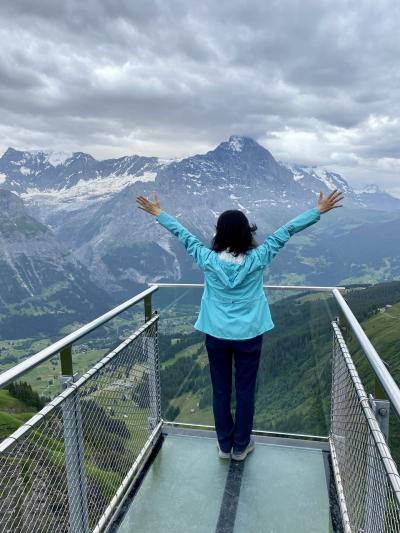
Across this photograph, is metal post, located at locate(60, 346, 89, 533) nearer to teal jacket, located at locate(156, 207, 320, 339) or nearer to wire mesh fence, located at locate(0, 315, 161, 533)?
wire mesh fence, located at locate(0, 315, 161, 533)

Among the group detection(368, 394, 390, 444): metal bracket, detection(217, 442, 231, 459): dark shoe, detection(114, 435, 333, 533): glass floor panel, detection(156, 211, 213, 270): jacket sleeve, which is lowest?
detection(114, 435, 333, 533): glass floor panel

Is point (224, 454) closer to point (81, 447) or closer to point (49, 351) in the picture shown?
point (81, 447)

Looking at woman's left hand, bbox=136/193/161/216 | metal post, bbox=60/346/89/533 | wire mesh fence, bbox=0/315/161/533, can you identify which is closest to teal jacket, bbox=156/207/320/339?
woman's left hand, bbox=136/193/161/216

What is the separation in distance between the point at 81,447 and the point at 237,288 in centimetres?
178

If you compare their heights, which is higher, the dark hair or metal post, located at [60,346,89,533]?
the dark hair

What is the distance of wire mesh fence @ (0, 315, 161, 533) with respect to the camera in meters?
2.92

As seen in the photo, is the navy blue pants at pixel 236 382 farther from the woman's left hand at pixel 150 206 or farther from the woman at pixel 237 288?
the woman's left hand at pixel 150 206

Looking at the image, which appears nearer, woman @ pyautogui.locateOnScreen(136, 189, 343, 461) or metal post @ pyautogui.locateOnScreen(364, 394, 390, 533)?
metal post @ pyautogui.locateOnScreen(364, 394, 390, 533)

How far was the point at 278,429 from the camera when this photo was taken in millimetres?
5699

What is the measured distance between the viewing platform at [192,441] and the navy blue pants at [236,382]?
41 centimetres

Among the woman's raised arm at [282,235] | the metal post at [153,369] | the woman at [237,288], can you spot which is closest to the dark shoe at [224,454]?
the woman at [237,288]

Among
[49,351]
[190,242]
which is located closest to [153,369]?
[190,242]

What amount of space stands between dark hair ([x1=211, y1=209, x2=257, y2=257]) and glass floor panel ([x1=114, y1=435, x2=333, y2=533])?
7.50 feet

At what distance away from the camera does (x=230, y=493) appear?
4.47 meters
